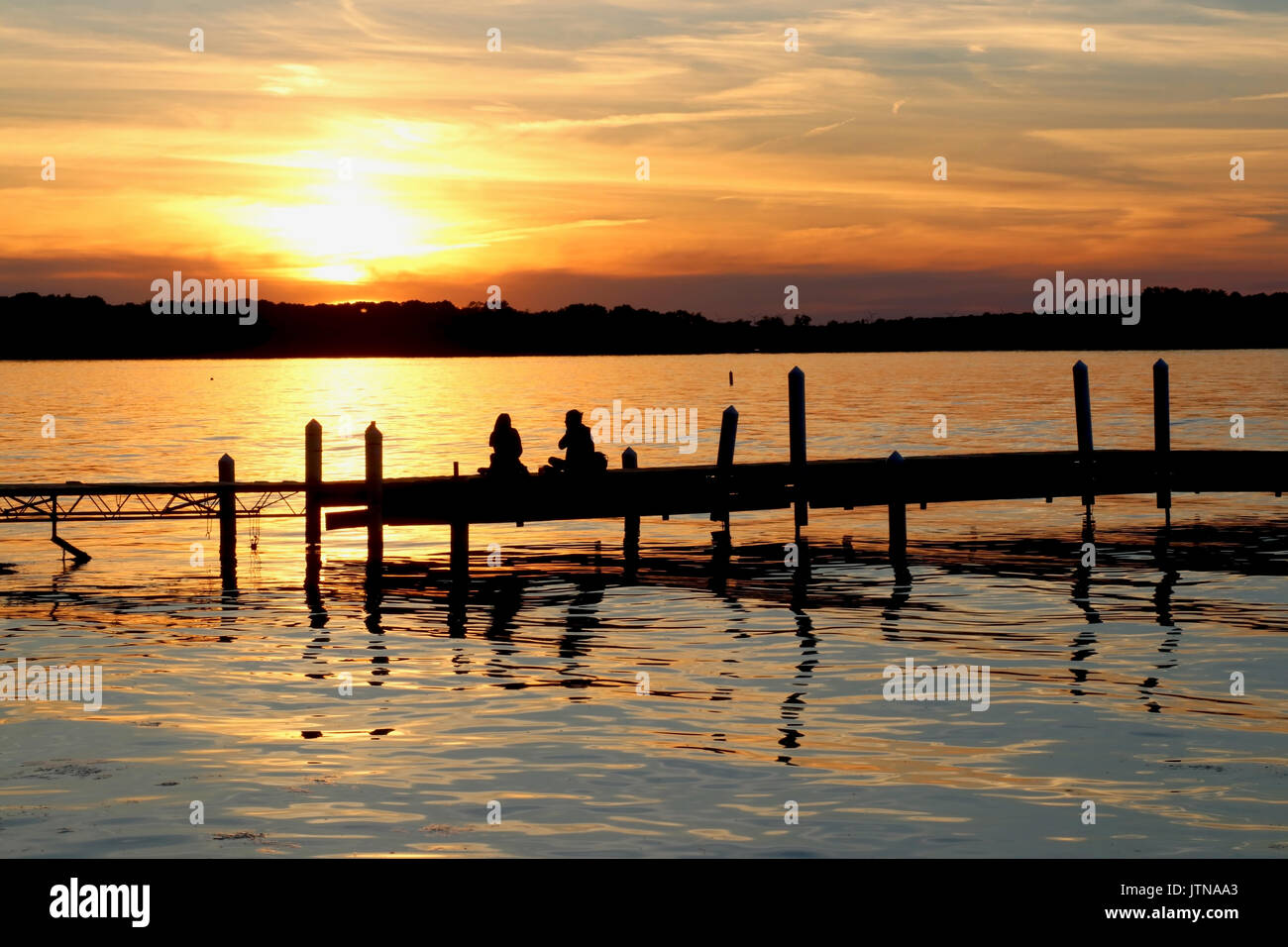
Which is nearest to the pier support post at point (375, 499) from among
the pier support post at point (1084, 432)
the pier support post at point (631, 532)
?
the pier support post at point (631, 532)

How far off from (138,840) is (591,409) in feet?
348

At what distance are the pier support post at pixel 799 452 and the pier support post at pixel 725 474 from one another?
1.32 meters

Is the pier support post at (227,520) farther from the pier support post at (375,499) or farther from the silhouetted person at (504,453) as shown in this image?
the silhouetted person at (504,453)

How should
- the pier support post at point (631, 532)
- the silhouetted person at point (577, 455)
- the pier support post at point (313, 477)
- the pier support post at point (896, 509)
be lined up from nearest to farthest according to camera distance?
the pier support post at point (313, 477) → the silhouetted person at point (577, 455) → the pier support post at point (896, 509) → the pier support post at point (631, 532)

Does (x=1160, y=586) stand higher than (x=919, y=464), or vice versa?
(x=919, y=464)

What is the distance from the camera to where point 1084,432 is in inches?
1432

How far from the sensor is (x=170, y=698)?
1658cm

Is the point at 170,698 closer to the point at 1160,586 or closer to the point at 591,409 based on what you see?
the point at 1160,586

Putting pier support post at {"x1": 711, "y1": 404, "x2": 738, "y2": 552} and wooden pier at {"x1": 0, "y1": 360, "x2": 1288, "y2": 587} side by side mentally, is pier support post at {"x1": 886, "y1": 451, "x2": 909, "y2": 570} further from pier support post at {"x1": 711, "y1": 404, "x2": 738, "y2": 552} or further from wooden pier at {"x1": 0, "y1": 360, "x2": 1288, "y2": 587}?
pier support post at {"x1": 711, "y1": 404, "x2": 738, "y2": 552}

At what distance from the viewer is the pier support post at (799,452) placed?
101ft

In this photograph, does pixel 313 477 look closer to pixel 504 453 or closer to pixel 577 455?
pixel 504 453

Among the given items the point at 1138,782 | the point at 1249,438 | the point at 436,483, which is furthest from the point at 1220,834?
the point at 1249,438

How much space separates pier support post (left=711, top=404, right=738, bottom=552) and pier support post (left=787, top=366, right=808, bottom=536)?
51.8 inches

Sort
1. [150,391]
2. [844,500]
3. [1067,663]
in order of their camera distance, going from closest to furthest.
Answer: [1067,663] → [844,500] → [150,391]
